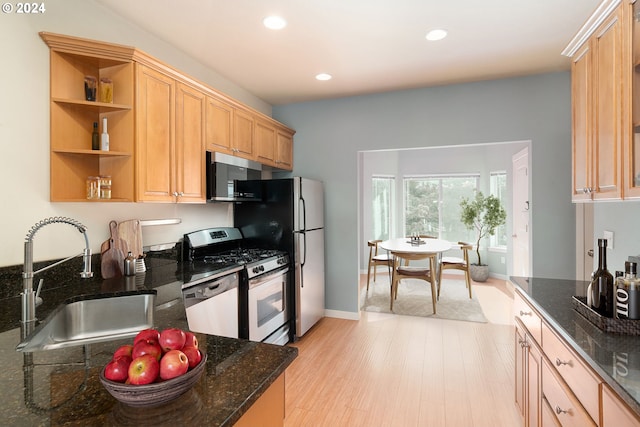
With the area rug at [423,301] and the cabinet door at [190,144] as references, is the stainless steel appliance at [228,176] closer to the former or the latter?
the cabinet door at [190,144]

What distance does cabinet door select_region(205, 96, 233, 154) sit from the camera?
281 centimetres

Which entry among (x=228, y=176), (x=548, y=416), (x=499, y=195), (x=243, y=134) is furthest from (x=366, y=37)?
(x=499, y=195)

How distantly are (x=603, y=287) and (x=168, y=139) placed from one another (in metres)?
2.63

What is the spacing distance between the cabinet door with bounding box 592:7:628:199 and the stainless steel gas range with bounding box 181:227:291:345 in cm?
235

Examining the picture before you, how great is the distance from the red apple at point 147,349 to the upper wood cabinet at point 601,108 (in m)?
1.88

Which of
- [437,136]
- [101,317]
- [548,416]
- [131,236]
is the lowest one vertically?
[548,416]

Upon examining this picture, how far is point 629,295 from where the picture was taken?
51.3 inches

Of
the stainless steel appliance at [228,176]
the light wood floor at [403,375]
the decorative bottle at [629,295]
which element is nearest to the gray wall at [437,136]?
the light wood floor at [403,375]

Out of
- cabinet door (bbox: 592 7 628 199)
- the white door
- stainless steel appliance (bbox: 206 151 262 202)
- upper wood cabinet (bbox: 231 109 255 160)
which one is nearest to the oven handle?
stainless steel appliance (bbox: 206 151 262 202)

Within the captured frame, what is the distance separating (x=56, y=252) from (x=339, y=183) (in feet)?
9.49

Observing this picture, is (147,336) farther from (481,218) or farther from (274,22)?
(481,218)

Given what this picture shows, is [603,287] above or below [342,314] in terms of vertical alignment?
above

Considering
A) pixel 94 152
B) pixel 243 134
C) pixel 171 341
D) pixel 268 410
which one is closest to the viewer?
pixel 171 341

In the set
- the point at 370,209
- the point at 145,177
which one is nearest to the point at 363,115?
the point at 145,177
